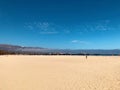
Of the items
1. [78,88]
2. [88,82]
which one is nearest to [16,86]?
[78,88]

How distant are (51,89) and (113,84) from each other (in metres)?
4.25

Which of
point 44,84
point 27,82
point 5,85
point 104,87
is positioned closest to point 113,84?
point 104,87

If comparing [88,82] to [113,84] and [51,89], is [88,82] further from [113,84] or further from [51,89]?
[51,89]

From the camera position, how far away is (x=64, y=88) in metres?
11.7

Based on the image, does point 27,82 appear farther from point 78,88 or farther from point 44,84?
point 78,88

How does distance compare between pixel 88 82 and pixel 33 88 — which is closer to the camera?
pixel 33 88

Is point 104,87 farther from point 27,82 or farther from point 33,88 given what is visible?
point 27,82

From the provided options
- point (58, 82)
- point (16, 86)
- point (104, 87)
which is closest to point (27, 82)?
point (16, 86)

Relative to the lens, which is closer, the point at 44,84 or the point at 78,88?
the point at 78,88

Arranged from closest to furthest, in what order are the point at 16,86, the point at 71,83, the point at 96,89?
1. the point at 96,89
2. the point at 16,86
3. the point at 71,83

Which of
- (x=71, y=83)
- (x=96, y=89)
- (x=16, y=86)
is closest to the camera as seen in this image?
(x=96, y=89)

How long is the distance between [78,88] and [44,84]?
2.45m

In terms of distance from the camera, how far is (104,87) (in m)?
11.9

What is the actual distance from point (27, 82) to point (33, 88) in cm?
163
